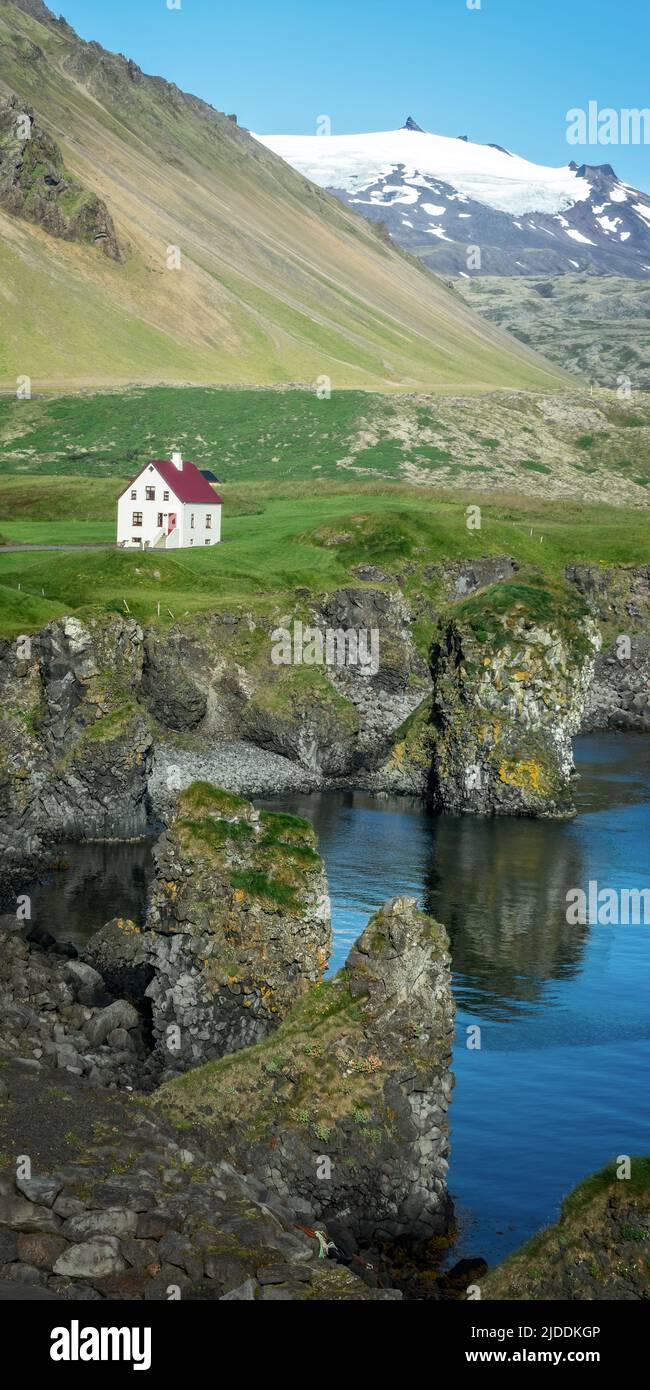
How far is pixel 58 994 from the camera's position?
55.0 m

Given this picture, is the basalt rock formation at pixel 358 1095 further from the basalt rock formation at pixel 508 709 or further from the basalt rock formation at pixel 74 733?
the basalt rock formation at pixel 508 709

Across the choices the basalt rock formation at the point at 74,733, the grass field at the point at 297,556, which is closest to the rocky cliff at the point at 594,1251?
the basalt rock formation at the point at 74,733

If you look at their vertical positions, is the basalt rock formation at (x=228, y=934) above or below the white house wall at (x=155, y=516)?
below

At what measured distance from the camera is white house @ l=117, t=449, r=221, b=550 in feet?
474

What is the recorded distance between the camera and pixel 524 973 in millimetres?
66750

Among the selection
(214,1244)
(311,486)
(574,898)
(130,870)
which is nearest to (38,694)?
(130,870)

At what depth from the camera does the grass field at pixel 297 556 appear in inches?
4481

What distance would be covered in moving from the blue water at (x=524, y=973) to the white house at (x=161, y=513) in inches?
1814

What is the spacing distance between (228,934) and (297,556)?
282 ft

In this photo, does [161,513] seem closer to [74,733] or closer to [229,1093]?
[74,733]

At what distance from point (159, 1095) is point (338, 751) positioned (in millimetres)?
69622

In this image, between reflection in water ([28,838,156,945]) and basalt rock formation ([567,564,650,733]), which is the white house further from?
reflection in water ([28,838,156,945])

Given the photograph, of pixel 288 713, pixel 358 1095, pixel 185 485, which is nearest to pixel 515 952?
pixel 358 1095

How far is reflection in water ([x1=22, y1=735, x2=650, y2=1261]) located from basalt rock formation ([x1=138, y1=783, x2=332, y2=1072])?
7471mm
